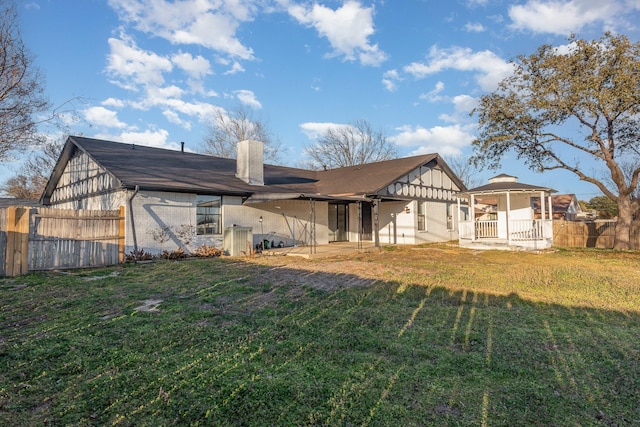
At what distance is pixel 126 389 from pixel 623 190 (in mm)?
20953

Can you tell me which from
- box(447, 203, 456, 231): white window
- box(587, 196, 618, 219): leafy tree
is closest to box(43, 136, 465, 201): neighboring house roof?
box(447, 203, 456, 231): white window

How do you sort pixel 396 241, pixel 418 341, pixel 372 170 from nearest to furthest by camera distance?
1. pixel 418 341
2. pixel 396 241
3. pixel 372 170

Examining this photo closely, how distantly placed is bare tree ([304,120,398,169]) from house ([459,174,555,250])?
2022cm

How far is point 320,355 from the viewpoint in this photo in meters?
3.56

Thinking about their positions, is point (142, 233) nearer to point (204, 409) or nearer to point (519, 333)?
point (204, 409)

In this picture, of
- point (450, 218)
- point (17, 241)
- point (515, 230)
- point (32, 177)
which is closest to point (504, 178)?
point (515, 230)

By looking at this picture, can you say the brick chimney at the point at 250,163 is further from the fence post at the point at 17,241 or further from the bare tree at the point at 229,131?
the bare tree at the point at 229,131

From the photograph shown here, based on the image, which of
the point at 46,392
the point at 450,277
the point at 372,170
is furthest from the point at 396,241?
the point at 46,392

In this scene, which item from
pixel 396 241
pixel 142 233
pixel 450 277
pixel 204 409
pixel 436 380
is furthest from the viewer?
pixel 396 241

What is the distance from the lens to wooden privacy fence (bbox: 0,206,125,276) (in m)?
8.23

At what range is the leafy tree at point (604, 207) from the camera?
3144 centimetres

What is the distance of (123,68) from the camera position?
14.4 metres

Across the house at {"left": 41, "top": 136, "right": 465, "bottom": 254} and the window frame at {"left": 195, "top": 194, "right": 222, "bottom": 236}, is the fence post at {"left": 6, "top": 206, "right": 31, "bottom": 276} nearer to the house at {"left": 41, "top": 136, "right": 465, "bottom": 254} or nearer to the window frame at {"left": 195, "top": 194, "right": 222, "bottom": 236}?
the house at {"left": 41, "top": 136, "right": 465, "bottom": 254}

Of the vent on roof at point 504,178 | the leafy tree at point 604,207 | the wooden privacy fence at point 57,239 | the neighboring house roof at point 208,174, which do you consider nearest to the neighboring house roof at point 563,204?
the leafy tree at point 604,207
